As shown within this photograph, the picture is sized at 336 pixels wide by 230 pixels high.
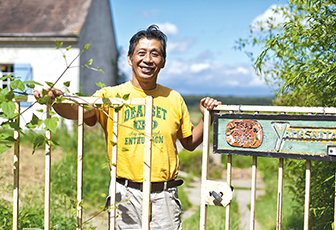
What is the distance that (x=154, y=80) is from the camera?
2.26 m

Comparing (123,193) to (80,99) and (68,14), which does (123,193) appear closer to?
(80,99)

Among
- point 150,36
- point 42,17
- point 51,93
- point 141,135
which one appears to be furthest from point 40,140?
point 42,17

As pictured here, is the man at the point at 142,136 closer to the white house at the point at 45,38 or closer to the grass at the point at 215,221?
the grass at the point at 215,221

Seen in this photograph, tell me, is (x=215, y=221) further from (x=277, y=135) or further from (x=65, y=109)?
(x=65, y=109)

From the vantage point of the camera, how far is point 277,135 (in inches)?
77.2

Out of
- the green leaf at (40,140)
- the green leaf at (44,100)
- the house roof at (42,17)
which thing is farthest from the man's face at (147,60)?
the house roof at (42,17)

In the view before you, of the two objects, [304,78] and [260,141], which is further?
[304,78]

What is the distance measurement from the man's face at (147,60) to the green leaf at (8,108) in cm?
84

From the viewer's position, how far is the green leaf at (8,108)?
178cm

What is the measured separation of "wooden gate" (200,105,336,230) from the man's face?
1.63 feet

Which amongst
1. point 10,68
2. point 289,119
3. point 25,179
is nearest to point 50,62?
point 10,68

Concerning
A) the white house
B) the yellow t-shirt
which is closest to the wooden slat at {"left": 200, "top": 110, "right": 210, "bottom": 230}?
the yellow t-shirt

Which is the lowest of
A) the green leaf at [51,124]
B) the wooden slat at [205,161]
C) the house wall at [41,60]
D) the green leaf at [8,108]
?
the wooden slat at [205,161]

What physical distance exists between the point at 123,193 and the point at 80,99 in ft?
2.32
